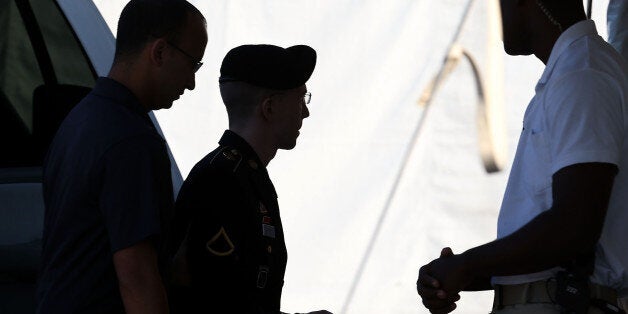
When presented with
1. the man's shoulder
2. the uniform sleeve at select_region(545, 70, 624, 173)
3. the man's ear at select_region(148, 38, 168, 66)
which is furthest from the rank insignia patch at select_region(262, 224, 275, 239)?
the uniform sleeve at select_region(545, 70, 624, 173)

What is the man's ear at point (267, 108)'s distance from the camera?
2098mm

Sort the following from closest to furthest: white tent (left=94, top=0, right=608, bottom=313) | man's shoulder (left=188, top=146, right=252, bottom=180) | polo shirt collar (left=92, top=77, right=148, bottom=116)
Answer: polo shirt collar (left=92, top=77, right=148, bottom=116), man's shoulder (left=188, top=146, right=252, bottom=180), white tent (left=94, top=0, right=608, bottom=313)

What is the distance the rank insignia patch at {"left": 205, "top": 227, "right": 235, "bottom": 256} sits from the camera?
1862 mm

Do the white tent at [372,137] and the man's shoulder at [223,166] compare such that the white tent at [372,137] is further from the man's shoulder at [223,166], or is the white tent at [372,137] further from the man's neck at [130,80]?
the man's neck at [130,80]

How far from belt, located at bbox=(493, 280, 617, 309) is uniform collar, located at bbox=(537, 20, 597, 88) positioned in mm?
346

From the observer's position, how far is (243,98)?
2109mm

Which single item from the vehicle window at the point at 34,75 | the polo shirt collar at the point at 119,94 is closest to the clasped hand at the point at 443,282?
the polo shirt collar at the point at 119,94

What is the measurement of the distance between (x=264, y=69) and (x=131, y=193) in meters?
0.58

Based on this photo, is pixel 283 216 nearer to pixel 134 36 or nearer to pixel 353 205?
pixel 353 205

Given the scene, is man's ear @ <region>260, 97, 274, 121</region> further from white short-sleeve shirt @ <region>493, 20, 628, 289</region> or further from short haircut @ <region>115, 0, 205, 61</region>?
white short-sleeve shirt @ <region>493, 20, 628, 289</region>

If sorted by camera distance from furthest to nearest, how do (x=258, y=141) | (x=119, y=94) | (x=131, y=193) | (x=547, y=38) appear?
1. (x=258, y=141)
2. (x=547, y=38)
3. (x=119, y=94)
4. (x=131, y=193)

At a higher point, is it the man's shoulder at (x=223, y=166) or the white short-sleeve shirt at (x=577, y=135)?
the white short-sleeve shirt at (x=577, y=135)

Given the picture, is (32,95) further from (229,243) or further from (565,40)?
(565,40)

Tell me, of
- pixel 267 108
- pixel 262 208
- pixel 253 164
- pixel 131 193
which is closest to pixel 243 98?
pixel 267 108
